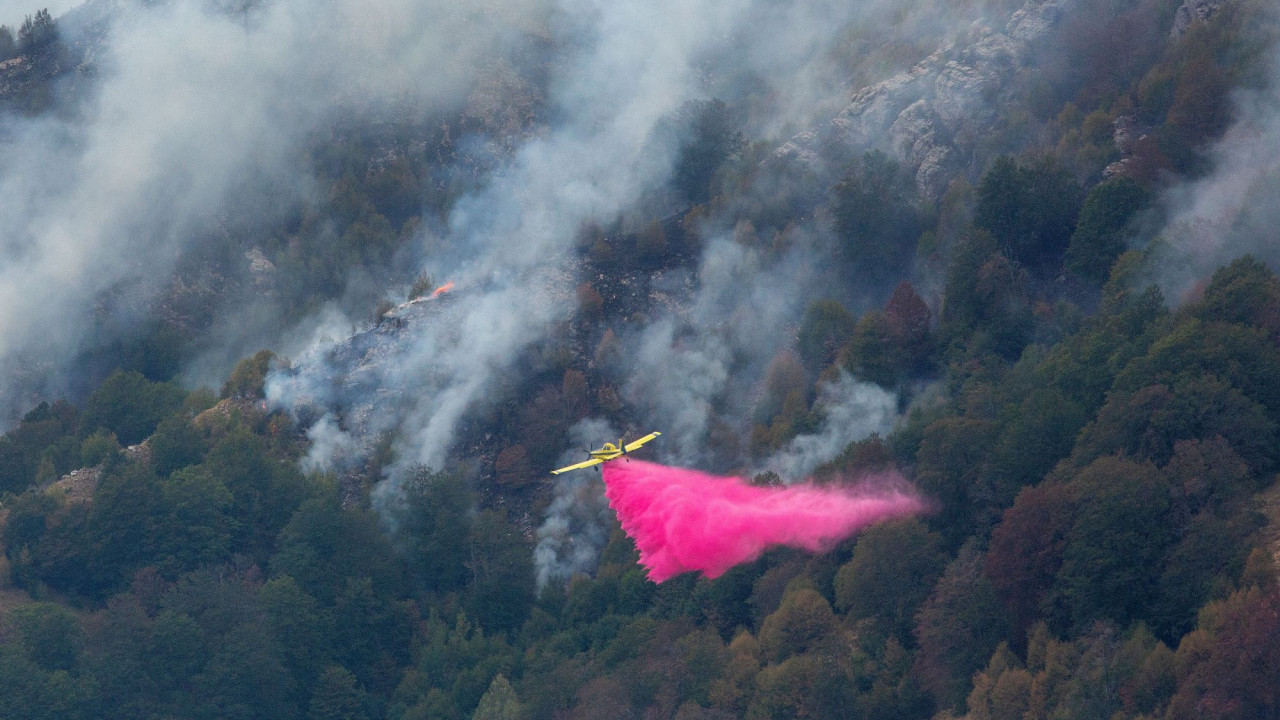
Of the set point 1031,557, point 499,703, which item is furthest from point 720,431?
point 1031,557

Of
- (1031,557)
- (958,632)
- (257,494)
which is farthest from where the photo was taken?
(257,494)

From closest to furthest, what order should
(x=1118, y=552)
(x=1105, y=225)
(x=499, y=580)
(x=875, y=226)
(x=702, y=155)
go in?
(x=1118, y=552), (x=1105, y=225), (x=499, y=580), (x=875, y=226), (x=702, y=155)

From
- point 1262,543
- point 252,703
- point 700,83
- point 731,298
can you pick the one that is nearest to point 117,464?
point 252,703

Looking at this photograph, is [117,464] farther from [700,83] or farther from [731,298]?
[700,83]

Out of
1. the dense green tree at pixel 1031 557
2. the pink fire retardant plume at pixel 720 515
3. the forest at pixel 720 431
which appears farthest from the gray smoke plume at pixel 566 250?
the dense green tree at pixel 1031 557

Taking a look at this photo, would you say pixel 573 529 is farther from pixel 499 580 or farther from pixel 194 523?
pixel 194 523
